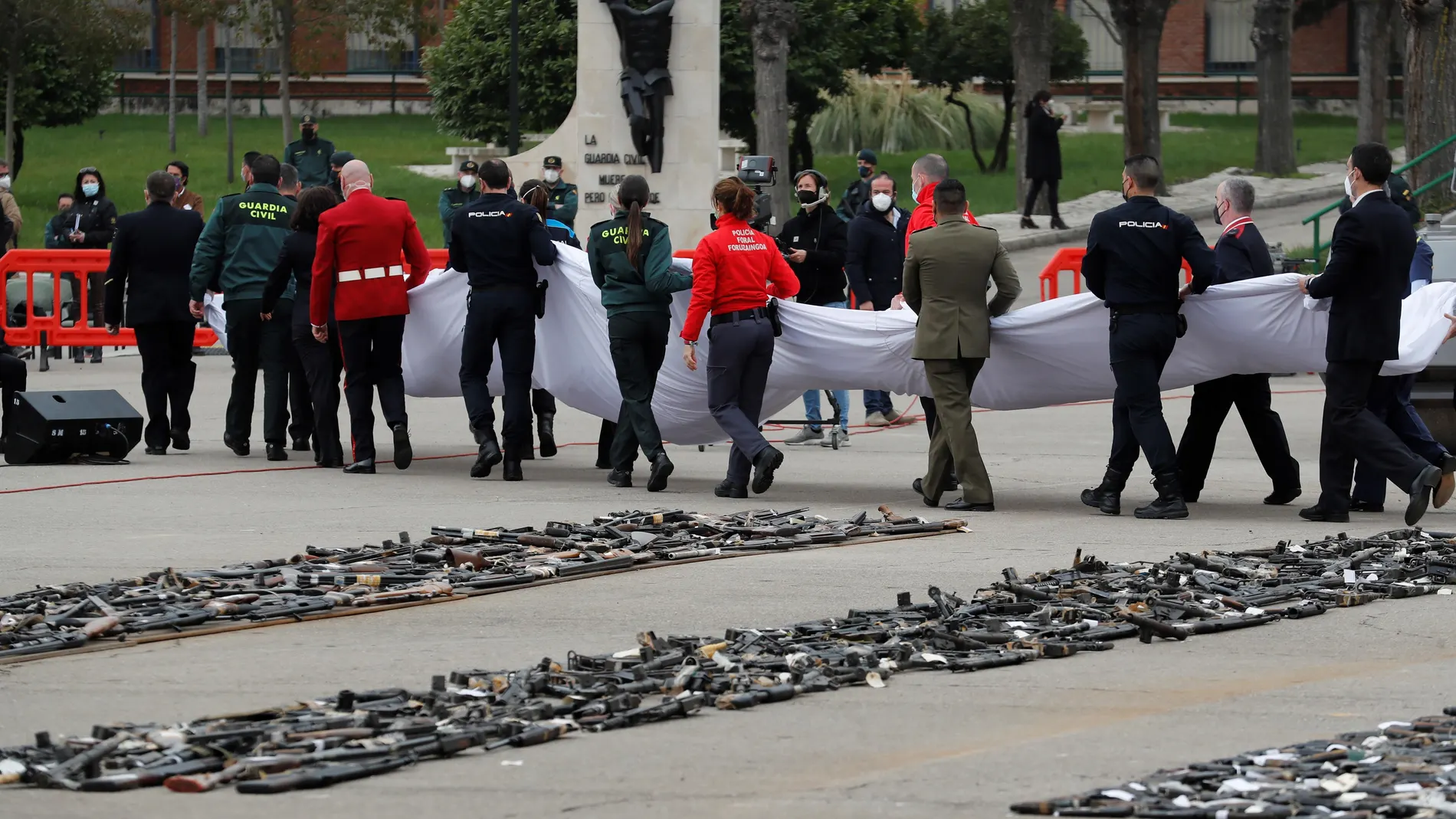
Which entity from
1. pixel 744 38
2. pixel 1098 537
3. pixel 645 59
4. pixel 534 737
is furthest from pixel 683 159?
pixel 534 737

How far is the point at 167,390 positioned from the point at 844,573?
7.70m

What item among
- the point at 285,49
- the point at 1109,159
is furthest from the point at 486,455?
the point at 1109,159

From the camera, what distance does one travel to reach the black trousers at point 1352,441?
11.4 metres

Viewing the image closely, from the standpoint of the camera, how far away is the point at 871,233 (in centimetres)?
1631

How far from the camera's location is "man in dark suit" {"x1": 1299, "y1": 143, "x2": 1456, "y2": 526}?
37.6 ft

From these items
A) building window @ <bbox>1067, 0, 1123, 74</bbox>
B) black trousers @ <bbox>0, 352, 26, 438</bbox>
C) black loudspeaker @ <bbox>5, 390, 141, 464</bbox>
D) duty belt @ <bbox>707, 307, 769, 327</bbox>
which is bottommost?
black loudspeaker @ <bbox>5, 390, 141, 464</bbox>

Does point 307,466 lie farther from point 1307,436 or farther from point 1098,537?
point 1307,436

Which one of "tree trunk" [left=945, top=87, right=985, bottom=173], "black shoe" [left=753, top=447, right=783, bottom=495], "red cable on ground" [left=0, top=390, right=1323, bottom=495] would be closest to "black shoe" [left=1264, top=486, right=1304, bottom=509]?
"red cable on ground" [left=0, top=390, right=1323, bottom=495]

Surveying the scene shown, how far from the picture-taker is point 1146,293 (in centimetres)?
1175

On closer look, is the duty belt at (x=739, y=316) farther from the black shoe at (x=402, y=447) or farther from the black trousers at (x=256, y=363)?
the black trousers at (x=256, y=363)

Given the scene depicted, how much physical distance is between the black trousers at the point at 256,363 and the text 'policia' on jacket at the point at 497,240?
6.49 feet

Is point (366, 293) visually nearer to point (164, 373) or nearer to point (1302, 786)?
point (164, 373)

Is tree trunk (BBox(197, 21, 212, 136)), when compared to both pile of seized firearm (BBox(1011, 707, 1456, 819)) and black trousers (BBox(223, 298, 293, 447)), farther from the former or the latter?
pile of seized firearm (BBox(1011, 707, 1456, 819))

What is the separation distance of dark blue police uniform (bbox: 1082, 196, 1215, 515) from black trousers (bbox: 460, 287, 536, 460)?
393cm
